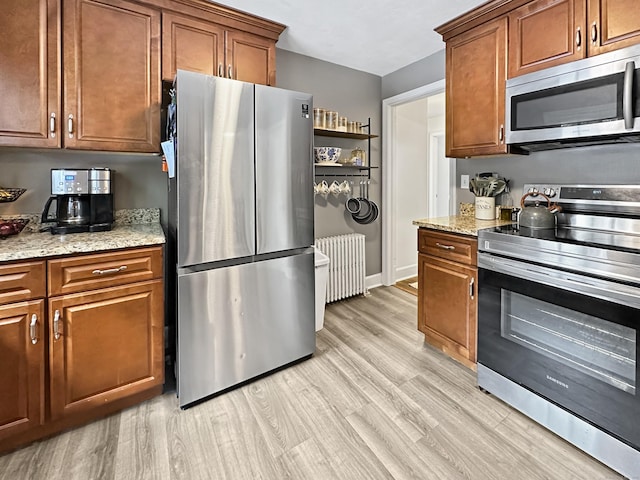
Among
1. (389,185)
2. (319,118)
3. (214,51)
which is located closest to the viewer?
(214,51)

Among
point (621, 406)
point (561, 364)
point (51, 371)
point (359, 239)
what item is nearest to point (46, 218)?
point (51, 371)

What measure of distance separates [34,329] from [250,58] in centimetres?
204

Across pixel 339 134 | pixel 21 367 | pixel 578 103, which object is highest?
pixel 339 134

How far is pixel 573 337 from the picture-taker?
153 cm

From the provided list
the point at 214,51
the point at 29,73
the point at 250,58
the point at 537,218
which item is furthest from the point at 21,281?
the point at 537,218

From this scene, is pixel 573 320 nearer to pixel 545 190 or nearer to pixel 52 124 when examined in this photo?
pixel 545 190

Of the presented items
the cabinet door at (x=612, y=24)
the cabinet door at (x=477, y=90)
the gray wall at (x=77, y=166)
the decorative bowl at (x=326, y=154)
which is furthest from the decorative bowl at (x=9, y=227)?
the cabinet door at (x=612, y=24)

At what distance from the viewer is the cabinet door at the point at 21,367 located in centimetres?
146

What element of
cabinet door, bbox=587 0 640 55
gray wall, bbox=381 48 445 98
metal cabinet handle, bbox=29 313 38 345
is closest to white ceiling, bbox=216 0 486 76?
gray wall, bbox=381 48 445 98

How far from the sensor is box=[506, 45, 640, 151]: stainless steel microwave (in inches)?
60.8

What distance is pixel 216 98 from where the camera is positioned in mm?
1760

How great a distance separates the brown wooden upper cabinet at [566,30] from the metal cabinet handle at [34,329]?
113 inches

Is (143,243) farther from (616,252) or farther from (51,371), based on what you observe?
(616,252)

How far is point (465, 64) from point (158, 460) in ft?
9.58
